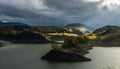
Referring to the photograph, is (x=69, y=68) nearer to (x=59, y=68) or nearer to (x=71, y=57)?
(x=59, y=68)

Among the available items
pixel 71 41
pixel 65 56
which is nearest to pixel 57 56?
pixel 65 56

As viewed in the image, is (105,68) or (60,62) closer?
(105,68)

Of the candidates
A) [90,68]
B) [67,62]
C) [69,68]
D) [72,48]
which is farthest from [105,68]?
[72,48]

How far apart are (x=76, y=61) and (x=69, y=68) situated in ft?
80.5

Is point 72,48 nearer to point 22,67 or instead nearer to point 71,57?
point 71,57

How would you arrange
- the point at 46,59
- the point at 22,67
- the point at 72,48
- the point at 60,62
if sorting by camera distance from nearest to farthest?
the point at 22,67
the point at 60,62
the point at 46,59
the point at 72,48

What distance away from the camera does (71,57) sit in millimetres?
142000

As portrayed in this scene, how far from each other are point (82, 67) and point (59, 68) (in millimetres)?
10820

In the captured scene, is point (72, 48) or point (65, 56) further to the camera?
point (72, 48)

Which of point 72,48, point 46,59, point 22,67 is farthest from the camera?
point 72,48

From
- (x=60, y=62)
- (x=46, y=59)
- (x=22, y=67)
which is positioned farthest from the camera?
(x=46, y=59)

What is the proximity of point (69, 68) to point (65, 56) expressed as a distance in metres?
27.6

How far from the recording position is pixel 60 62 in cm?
13462

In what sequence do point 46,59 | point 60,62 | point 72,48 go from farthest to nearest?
point 72,48 < point 46,59 < point 60,62
